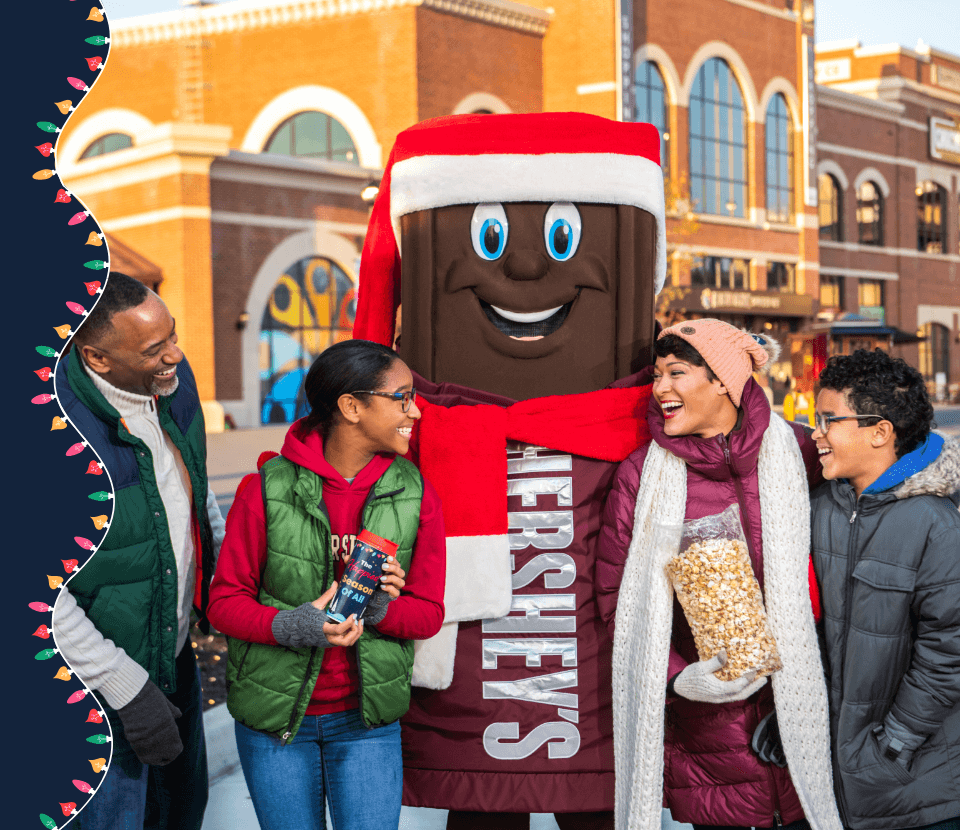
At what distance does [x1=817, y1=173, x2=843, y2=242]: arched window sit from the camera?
30.8 metres

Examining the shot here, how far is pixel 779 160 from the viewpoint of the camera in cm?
2756

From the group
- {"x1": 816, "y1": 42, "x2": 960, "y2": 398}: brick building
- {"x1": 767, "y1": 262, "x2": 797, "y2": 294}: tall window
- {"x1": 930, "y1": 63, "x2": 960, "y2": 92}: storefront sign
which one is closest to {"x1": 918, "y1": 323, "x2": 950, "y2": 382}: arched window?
{"x1": 816, "y1": 42, "x2": 960, "y2": 398}: brick building

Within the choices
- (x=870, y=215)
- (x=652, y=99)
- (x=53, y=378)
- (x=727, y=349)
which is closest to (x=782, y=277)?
(x=652, y=99)

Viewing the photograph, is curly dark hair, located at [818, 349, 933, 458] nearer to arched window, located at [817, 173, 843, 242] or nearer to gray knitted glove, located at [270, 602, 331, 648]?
gray knitted glove, located at [270, 602, 331, 648]

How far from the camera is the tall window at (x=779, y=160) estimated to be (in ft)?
89.7

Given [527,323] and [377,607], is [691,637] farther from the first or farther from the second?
[527,323]

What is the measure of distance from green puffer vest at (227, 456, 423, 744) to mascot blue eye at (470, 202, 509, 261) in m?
1.02

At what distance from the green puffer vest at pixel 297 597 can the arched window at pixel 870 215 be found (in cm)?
3318

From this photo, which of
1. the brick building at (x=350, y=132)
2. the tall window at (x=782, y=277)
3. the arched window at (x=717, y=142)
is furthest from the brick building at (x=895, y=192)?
the arched window at (x=717, y=142)

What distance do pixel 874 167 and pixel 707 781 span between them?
33532 millimetres

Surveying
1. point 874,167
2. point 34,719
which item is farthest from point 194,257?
point 874,167

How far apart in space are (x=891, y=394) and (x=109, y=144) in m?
27.1

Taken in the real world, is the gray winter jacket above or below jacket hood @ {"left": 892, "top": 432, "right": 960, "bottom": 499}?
below

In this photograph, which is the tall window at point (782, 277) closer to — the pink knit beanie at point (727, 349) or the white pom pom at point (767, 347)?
the white pom pom at point (767, 347)
